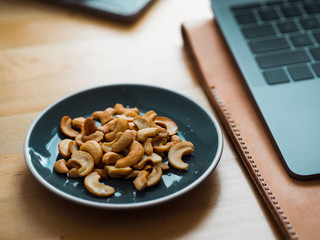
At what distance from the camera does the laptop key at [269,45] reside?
88cm

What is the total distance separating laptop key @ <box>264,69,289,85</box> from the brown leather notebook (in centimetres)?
5

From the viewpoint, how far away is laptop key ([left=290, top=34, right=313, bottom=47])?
894mm

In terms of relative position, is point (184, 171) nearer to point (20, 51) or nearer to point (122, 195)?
point (122, 195)

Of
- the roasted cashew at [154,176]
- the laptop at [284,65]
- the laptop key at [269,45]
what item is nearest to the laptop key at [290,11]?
the laptop at [284,65]

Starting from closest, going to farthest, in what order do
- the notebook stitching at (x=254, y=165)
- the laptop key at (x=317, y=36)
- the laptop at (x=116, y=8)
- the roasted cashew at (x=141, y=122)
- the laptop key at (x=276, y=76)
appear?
the notebook stitching at (x=254, y=165) < the roasted cashew at (x=141, y=122) < the laptop key at (x=276, y=76) < the laptop key at (x=317, y=36) < the laptop at (x=116, y=8)

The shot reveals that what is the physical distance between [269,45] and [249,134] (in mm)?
263

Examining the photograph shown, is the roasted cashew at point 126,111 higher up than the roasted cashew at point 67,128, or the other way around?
the roasted cashew at point 126,111

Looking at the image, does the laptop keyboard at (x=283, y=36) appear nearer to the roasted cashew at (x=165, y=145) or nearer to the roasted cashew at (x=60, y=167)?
the roasted cashew at (x=165, y=145)

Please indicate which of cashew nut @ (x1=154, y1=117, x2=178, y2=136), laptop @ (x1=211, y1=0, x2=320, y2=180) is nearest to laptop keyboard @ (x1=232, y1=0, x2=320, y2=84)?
laptop @ (x1=211, y1=0, x2=320, y2=180)

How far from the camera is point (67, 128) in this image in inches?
27.7

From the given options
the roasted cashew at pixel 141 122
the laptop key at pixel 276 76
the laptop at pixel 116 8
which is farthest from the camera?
the laptop at pixel 116 8

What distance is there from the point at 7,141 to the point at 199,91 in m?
0.39

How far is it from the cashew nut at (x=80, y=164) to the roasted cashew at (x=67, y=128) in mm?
70

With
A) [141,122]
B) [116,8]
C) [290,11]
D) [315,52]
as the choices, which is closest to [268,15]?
[290,11]
